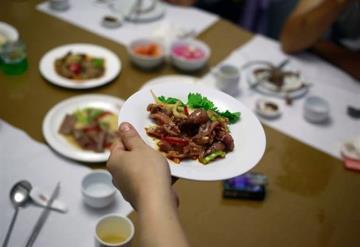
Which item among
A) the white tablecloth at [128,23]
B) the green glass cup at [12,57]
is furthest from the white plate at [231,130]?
the white tablecloth at [128,23]

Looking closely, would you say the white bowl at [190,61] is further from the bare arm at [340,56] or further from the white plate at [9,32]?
the white plate at [9,32]

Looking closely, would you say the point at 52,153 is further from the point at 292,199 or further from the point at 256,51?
the point at 256,51

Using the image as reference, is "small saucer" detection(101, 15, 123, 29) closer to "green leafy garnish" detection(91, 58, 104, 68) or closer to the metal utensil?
"green leafy garnish" detection(91, 58, 104, 68)

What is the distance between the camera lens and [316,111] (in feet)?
5.60

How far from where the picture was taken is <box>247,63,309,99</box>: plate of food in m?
1.86

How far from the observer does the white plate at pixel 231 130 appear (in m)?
0.96

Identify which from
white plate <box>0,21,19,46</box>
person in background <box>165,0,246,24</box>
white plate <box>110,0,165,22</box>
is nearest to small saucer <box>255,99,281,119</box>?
white plate <box>110,0,165,22</box>

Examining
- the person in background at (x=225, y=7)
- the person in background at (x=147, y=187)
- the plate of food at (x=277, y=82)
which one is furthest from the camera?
the person in background at (x=225, y=7)

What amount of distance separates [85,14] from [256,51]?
881mm

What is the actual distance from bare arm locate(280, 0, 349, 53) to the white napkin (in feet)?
3.92

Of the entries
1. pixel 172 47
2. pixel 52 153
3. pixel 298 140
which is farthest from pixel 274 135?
pixel 52 153

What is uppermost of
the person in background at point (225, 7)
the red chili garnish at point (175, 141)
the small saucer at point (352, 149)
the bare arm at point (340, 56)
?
the red chili garnish at point (175, 141)

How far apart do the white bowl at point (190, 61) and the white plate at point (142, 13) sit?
13.8 inches

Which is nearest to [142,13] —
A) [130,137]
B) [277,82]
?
[277,82]
